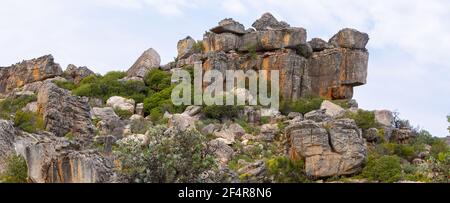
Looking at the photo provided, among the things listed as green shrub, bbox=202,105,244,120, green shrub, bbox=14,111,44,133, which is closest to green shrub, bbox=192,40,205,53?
green shrub, bbox=202,105,244,120

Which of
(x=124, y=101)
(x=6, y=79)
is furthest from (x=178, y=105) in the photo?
(x=6, y=79)

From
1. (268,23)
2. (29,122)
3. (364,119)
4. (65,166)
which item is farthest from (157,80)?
(65,166)

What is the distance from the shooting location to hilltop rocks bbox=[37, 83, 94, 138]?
1262 inches

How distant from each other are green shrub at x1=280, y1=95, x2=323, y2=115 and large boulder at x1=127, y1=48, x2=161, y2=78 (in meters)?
11.9

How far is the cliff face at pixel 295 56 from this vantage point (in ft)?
178

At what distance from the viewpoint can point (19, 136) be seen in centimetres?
Answer: 2689

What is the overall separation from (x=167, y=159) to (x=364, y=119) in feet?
80.0

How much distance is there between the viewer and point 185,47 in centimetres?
5884

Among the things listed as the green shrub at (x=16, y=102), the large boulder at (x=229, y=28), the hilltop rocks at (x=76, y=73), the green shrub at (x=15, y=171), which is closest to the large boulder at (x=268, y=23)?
the large boulder at (x=229, y=28)

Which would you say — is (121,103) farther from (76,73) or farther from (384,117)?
(384,117)

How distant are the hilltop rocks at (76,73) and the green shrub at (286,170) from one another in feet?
109

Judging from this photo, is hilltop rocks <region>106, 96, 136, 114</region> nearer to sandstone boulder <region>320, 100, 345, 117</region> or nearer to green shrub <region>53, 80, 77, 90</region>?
green shrub <region>53, 80, 77, 90</region>
